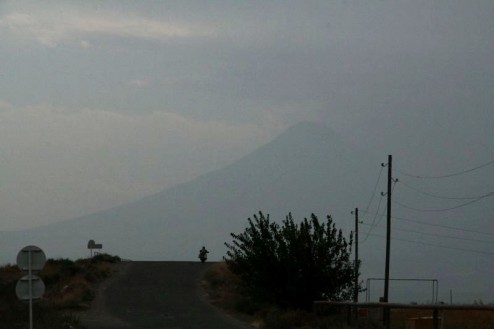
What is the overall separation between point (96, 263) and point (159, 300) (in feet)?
59.8

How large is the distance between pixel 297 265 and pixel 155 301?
13.9 m

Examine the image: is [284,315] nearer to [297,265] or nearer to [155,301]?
[297,265]

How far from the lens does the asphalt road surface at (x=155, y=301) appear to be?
110 ft

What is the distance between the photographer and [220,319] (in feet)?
116

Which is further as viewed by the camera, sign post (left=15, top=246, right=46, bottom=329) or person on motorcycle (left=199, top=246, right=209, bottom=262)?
person on motorcycle (left=199, top=246, right=209, bottom=262)

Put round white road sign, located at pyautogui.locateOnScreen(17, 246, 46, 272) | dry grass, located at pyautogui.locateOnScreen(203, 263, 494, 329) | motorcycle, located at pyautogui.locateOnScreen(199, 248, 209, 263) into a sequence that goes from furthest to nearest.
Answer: motorcycle, located at pyautogui.locateOnScreen(199, 248, 209, 263) < round white road sign, located at pyautogui.locateOnScreen(17, 246, 46, 272) < dry grass, located at pyautogui.locateOnScreen(203, 263, 494, 329)

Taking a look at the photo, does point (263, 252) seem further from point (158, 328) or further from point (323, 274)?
point (158, 328)

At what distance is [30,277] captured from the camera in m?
23.3

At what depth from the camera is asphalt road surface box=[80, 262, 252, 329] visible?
33.6 metres

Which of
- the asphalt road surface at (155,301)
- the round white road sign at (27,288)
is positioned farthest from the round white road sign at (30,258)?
the asphalt road surface at (155,301)

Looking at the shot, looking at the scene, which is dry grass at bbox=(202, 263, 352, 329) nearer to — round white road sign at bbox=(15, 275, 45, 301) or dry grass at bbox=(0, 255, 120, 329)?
dry grass at bbox=(0, 255, 120, 329)

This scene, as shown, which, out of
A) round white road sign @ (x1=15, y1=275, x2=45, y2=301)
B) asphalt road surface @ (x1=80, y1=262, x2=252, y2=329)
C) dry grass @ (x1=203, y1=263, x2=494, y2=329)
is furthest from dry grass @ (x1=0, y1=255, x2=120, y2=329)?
dry grass @ (x1=203, y1=263, x2=494, y2=329)

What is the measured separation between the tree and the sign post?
436 inches

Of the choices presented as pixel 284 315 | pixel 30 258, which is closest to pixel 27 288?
pixel 30 258
